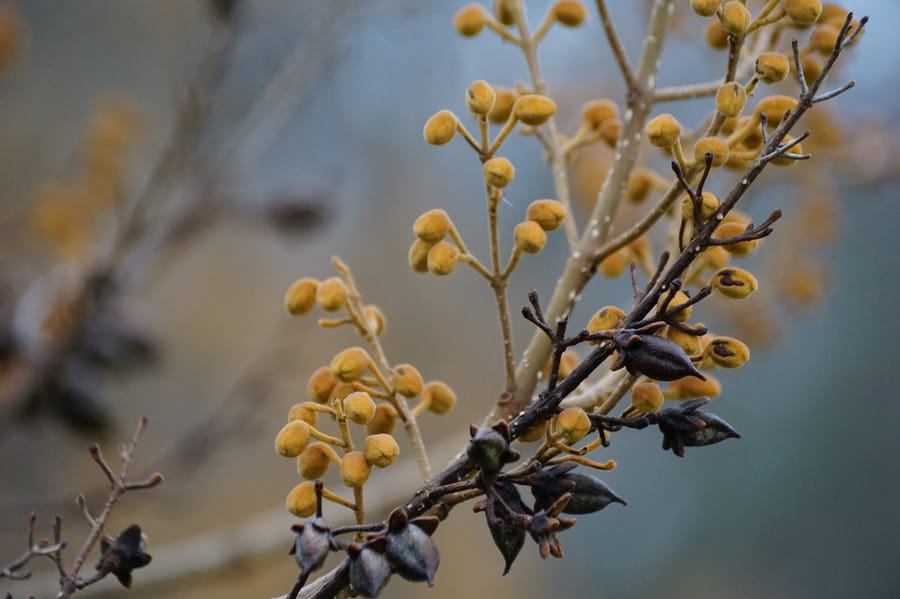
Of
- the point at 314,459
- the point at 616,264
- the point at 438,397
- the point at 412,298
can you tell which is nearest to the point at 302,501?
the point at 314,459

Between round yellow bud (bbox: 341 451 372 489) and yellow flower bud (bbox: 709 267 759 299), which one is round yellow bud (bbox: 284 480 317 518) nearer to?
round yellow bud (bbox: 341 451 372 489)

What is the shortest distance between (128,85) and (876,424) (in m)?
3.31

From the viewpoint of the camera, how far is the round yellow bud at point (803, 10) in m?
A: 0.44

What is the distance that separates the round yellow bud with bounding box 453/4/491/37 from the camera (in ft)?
1.87

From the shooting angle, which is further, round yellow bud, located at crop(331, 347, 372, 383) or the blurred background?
the blurred background

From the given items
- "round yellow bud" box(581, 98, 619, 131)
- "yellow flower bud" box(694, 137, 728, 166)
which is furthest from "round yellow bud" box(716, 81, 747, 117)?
"round yellow bud" box(581, 98, 619, 131)

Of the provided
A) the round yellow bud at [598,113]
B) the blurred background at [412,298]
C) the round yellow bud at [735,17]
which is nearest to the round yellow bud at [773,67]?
the round yellow bud at [735,17]

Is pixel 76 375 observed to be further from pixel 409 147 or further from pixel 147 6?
pixel 409 147

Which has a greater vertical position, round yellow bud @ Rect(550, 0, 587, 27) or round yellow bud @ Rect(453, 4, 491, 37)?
round yellow bud @ Rect(453, 4, 491, 37)

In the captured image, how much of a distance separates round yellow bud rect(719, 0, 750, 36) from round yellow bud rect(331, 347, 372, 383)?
0.78 feet

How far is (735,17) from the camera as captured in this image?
42cm

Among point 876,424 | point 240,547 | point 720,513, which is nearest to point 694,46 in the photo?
point 240,547

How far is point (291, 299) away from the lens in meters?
0.49

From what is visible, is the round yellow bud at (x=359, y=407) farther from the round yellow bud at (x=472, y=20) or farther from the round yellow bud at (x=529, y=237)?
the round yellow bud at (x=472, y=20)
